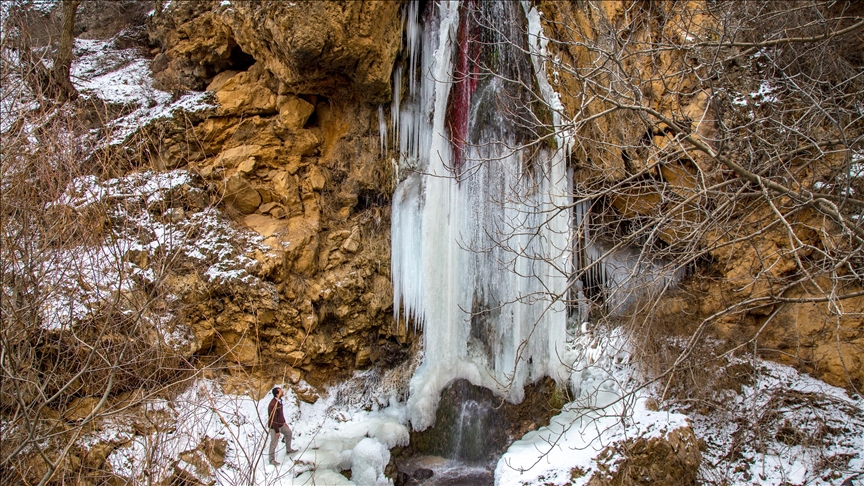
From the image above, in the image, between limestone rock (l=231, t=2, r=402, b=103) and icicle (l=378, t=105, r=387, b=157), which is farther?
icicle (l=378, t=105, r=387, b=157)

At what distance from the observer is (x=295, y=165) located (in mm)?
7945

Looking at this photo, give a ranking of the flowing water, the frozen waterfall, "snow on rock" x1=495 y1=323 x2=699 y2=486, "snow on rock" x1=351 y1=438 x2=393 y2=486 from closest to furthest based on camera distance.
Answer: "snow on rock" x1=495 y1=323 x2=699 y2=486
"snow on rock" x1=351 y1=438 x2=393 y2=486
the flowing water
the frozen waterfall

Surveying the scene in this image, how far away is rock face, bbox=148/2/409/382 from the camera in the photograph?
723 cm

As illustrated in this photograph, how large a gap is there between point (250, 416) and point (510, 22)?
258 inches

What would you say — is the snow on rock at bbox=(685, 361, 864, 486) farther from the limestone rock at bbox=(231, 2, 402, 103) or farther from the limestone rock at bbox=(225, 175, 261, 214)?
the limestone rock at bbox=(225, 175, 261, 214)

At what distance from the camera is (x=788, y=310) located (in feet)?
24.8

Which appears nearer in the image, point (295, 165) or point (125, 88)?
point (295, 165)

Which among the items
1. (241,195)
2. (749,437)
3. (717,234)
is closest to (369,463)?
(241,195)

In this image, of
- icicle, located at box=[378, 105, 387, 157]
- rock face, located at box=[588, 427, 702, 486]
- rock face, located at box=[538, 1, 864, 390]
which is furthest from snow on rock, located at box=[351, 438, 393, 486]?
icicle, located at box=[378, 105, 387, 157]

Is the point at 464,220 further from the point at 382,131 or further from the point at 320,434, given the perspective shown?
the point at 320,434

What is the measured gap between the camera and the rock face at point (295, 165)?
723cm

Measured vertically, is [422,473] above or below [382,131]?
below

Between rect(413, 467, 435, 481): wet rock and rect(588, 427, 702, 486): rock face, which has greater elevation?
rect(588, 427, 702, 486): rock face

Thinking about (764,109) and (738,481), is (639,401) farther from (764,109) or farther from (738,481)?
(764,109)
